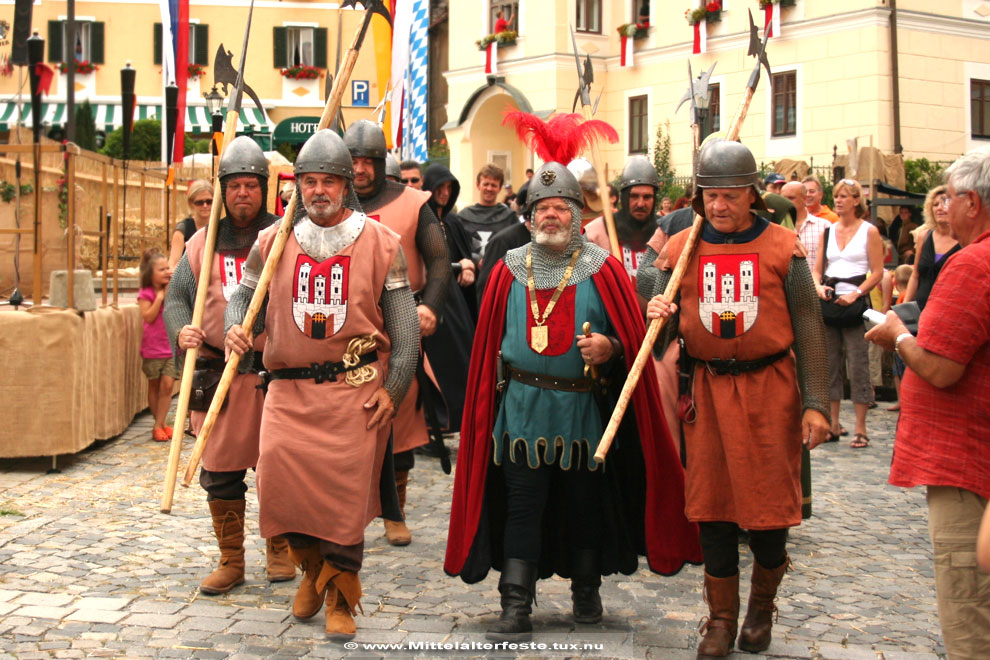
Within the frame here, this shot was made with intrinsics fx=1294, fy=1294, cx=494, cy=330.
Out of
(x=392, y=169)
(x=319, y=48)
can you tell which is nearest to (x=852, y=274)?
(x=392, y=169)

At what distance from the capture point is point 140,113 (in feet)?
120

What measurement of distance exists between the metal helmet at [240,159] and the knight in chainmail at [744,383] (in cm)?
199

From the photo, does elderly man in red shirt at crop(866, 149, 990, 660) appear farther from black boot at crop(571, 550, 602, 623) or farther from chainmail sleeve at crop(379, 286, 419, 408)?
chainmail sleeve at crop(379, 286, 419, 408)

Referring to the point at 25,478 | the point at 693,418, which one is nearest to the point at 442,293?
the point at 693,418

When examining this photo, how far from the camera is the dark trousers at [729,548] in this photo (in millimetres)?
4695

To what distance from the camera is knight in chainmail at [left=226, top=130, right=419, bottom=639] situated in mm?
4887

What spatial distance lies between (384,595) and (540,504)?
0.95 metres

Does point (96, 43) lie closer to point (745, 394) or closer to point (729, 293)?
point (729, 293)

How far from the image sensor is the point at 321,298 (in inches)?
194

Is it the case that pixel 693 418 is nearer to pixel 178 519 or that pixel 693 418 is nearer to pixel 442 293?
pixel 442 293

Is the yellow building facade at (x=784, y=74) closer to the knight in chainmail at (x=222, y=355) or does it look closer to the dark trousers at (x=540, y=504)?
the knight in chainmail at (x=222, y=355)

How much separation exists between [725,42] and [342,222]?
22.4m

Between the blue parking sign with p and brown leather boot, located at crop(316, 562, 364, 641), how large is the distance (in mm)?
5972

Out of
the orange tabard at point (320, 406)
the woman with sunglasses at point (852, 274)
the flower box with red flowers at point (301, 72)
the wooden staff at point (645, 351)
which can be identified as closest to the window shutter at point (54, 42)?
the flower box with red flowers at point (301, 72)
